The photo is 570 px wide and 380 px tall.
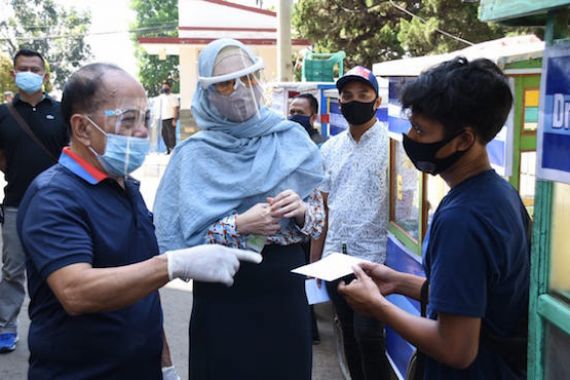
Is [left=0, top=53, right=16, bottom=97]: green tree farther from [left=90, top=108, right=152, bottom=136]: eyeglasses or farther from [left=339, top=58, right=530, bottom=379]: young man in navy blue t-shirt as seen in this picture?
[left=339, top=58, right=530, bottom=379]: young man in navy blue t-shirt

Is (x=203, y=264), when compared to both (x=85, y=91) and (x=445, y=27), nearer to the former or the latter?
(x=85, y=91)

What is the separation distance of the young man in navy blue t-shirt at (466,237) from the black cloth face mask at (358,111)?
5.67 ft

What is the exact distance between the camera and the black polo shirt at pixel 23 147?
4.41 metres

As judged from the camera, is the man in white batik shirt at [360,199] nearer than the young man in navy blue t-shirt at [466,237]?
No

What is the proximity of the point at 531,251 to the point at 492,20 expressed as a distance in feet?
2.12

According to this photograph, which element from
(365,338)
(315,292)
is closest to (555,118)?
(365,338)

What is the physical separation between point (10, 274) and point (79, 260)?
3032 mm

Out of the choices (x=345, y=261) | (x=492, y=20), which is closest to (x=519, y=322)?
(x=345, y=261)

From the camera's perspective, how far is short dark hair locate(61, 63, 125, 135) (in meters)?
1.93

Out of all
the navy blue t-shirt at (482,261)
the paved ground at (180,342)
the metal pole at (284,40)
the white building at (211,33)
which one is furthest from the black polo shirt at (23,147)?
the white building at (211,33)

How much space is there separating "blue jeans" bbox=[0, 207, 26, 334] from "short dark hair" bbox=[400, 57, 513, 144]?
3460mm

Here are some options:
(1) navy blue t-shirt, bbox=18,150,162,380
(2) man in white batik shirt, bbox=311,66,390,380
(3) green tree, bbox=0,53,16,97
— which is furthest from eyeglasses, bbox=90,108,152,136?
(3) green tree, bbox=0,53,16,97

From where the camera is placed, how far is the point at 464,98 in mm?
1652

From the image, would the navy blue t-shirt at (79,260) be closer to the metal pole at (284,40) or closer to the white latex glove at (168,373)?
the white latex glove at (168,373)
